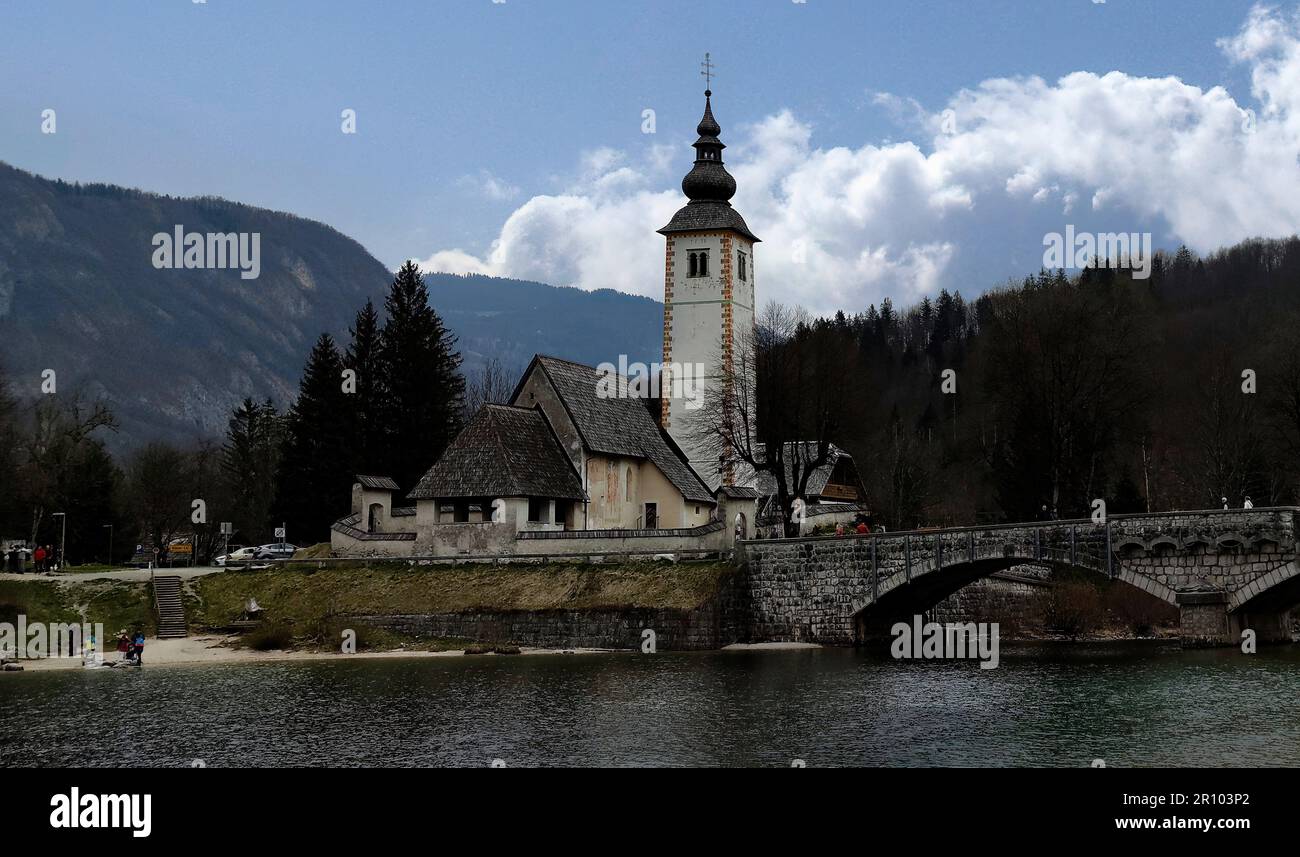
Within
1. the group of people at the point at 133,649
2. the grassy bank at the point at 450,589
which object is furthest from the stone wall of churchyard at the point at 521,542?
the group of people at the point at 133,649

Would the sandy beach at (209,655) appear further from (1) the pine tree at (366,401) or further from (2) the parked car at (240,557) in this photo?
(1) the pine tree at (366,401)

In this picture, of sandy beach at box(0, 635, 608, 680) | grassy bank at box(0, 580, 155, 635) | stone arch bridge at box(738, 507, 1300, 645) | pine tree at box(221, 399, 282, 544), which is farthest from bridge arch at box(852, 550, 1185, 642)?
pine tree at box(221, 399, 282, 544)

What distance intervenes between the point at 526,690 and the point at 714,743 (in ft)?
33.5

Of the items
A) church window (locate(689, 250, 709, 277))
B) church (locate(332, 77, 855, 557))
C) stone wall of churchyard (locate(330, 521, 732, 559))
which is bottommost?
stone wall of churchyard (locate(330, 521, 732, 559))

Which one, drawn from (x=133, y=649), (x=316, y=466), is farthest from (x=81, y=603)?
(x=316, y=466)

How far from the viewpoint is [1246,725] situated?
29922 mm

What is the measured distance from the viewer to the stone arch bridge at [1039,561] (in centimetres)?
4494

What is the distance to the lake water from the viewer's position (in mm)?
27656

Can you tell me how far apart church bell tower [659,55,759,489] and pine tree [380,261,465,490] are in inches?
500

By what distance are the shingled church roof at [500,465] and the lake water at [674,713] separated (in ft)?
39.9

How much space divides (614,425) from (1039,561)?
2165 centimetres

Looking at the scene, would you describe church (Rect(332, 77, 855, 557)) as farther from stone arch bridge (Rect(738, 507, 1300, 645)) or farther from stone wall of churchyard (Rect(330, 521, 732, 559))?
stone arch bridge (Rect(738, 507, 1300, 645))
